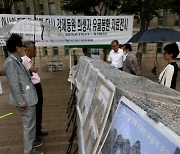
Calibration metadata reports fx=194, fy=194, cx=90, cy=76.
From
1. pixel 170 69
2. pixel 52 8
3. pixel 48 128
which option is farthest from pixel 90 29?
pixel 52 8

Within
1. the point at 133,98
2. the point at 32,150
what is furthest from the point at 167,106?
the point at 32,150

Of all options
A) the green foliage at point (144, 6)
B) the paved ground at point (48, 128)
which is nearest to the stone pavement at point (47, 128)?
the paved ground at point (48, 128)

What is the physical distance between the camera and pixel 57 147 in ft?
11.2

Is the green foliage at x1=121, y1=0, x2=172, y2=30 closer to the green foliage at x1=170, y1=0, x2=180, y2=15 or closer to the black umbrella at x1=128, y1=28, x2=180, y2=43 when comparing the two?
the green foliage at x1=170, y1=0, x2=180, y2=15

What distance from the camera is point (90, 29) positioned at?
285 inches

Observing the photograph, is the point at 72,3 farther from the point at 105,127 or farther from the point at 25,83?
the point at 105,127

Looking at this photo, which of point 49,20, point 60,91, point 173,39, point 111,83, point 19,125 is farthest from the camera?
point 60,91

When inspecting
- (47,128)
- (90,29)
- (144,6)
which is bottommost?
(47,128)

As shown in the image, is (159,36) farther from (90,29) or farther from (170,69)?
(170,69)

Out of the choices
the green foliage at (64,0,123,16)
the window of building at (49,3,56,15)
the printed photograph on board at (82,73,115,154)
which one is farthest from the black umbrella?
the window of building at (49,3,56,15)

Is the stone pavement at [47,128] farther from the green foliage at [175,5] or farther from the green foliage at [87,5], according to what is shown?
the green foliage at [175,5]

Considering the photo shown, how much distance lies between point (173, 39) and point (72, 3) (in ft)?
21.4

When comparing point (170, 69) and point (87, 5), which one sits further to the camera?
point (87, 5)

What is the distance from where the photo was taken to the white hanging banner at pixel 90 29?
22.5 ft
